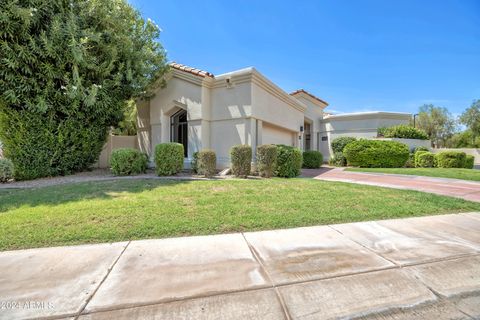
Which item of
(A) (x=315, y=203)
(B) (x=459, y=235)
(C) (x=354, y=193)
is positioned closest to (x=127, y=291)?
(A) (x=315, y=203)

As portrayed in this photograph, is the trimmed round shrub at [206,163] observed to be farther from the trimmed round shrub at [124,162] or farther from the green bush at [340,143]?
the green bush at [340,143]

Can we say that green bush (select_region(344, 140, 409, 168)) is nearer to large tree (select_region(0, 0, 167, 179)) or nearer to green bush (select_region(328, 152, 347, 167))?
green bush (select_region(328, 152, 347, 167))

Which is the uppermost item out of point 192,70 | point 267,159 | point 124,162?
point 192,70

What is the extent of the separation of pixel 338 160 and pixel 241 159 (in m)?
12.0

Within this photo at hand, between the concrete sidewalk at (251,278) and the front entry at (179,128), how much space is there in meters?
9.22

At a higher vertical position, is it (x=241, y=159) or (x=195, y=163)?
(x=241, y=159)

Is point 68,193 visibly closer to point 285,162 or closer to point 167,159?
point 167,159

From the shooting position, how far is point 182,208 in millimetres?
5371

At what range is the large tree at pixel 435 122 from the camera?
37.8 meters

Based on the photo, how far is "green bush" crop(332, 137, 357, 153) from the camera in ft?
61.9

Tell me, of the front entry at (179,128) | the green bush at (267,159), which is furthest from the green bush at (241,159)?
the front entry at (179,128)

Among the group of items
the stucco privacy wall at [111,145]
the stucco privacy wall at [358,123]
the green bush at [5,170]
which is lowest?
the green bush at [5,170]

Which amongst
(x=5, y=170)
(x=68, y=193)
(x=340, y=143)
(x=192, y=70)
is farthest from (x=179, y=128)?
(x=340, y=143)

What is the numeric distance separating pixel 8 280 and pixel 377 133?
21706 mm
